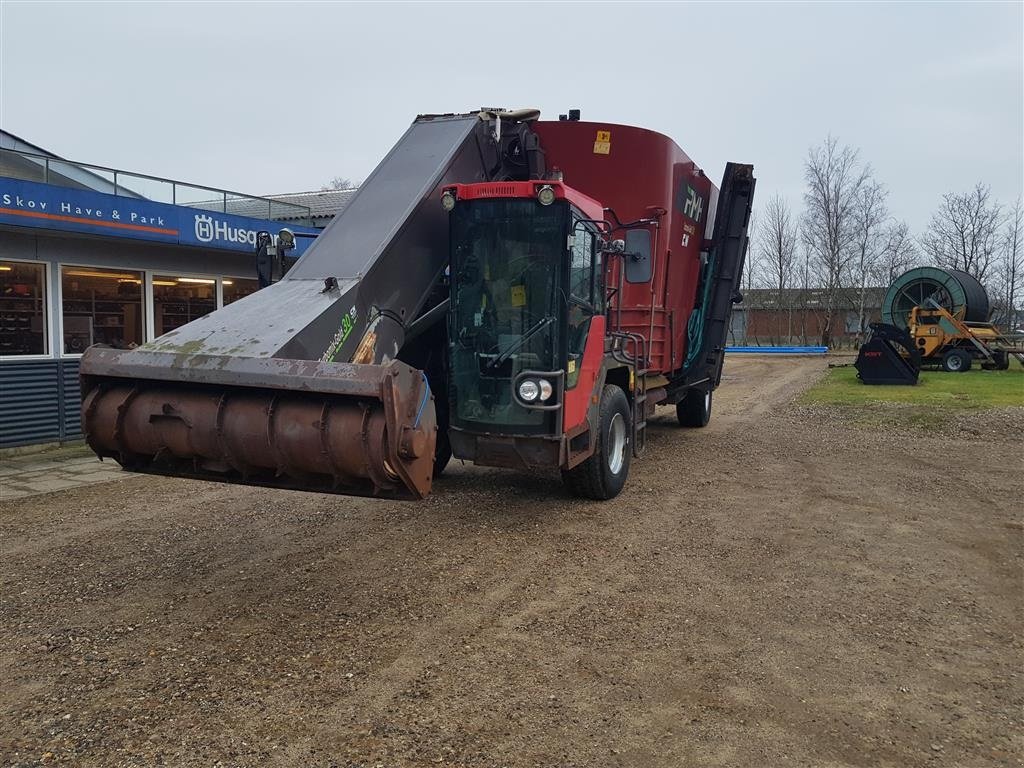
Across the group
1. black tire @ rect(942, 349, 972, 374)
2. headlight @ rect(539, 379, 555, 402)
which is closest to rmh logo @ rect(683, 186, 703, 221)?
headlight @ rect(539, 379, 555, 402)

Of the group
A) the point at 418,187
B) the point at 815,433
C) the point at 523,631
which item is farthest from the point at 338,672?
the point at 815,433

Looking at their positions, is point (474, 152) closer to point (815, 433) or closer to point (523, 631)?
point (523, 631)

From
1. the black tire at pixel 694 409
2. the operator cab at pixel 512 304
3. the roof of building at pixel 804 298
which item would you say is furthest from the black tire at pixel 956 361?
the operator cab at pixel 512 304

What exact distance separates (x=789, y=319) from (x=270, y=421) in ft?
155

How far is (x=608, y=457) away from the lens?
733cm

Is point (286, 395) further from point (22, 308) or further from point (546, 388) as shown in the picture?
point (22, 308)

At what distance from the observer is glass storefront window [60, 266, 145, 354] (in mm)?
10664

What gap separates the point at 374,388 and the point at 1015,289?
4609 centimetres

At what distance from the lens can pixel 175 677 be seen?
12.6ft

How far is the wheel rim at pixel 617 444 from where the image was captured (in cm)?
743

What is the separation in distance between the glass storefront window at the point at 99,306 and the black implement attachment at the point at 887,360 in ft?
53.0

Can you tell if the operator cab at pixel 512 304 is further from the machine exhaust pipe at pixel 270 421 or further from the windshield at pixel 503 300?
the machine exhaust pipe at pixel 270 421

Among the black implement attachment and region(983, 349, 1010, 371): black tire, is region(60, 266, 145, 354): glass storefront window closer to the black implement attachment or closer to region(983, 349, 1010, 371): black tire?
the black implement attachment

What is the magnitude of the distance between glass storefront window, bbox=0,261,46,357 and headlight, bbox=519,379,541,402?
7.68 metres
